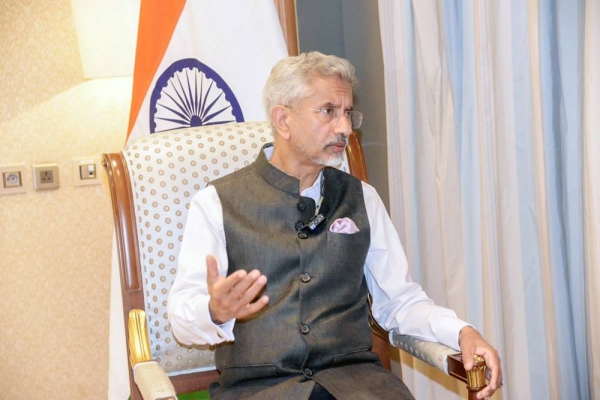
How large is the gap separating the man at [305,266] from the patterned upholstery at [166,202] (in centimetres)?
18

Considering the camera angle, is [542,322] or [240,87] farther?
[240,87]

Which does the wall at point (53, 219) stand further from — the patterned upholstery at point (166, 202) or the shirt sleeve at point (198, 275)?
the shirt sleeve at point (198, 275)

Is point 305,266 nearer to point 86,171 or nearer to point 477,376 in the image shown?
point 477,376

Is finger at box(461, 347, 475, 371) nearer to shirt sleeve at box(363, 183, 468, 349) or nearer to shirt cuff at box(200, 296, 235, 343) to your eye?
shirt sleeve at box(363, 183, 468, 349)

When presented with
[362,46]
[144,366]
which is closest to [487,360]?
[144,366]

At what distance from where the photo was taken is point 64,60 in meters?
3.49

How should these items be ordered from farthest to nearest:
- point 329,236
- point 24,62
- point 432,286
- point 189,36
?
1. point 24,62
2. point 189,36
3. point 432,286
4. point 329,236

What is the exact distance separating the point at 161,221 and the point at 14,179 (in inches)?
59.0

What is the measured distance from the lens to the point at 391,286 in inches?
83.4

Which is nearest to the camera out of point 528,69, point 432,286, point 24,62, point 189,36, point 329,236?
point 329,236

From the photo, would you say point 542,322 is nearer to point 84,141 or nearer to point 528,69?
point 528,69

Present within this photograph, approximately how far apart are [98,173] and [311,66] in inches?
69.7

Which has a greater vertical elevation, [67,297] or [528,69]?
[528,69]

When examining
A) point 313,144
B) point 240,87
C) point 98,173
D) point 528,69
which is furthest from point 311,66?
point 98,173
